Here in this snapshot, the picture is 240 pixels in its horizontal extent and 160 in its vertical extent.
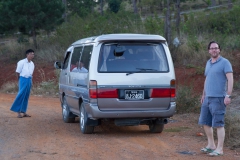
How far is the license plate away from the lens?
33.0 ft

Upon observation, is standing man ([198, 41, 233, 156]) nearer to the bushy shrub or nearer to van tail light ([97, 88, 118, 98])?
the bushy shrub

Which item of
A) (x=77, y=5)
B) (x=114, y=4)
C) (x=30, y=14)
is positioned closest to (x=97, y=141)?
(x=30, y=14)

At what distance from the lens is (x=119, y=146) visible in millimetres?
9531

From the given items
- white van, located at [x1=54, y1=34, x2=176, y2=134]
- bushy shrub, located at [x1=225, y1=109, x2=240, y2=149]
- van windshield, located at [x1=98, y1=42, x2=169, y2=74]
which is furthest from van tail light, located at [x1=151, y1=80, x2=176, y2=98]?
bushy shrub, located at [x1=225, y1=109, x2=240, y2=149]

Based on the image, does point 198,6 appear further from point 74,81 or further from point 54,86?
point 74,81

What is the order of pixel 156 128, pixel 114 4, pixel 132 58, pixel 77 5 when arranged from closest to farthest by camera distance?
1. pixel 132 58
2. pixel 156 128
3. pixel 77 5
4. pixel 114 4

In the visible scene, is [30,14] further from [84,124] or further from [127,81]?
[127,81]

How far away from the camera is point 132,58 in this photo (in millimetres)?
10391

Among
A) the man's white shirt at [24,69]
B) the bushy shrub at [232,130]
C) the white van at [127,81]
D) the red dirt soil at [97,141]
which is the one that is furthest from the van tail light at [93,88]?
the man's white shirt at [24,69]

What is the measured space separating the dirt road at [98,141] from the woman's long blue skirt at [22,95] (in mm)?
347

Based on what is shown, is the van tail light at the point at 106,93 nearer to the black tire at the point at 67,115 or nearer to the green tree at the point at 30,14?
the black tire at the point at 67,115

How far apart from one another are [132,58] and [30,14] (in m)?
22.7

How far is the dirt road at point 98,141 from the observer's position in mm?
8734

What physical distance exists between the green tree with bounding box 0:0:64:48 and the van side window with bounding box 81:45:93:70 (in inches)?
817
